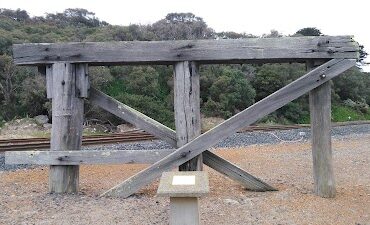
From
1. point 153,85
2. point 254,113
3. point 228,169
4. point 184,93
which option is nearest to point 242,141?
point 228,169

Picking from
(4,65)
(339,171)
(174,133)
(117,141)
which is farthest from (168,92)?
(174,133)

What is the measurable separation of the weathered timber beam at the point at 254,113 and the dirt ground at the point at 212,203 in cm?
65

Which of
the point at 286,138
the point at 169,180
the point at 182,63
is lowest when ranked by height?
the point at 286,138

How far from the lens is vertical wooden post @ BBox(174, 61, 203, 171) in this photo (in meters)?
6.39

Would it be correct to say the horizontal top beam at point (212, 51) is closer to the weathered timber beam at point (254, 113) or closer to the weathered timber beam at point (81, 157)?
the weathered timber beam at point (254, 113)

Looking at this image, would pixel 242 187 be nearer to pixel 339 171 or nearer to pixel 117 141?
pixel 339 171

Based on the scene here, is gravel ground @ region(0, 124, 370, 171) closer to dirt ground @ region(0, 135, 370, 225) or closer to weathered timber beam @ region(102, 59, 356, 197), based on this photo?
dirt ground @ region(0, 135, 370, 225)

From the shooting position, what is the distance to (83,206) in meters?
6.00

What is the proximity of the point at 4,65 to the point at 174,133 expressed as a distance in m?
22.6

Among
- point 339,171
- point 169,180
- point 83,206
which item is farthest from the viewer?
point 339,171

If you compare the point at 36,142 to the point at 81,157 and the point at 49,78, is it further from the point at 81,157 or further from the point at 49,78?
the point at 81,157

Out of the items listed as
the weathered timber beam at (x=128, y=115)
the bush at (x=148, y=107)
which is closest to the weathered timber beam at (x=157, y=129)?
the weathered timber beam at (x=128, y=115)

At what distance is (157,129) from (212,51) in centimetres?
151

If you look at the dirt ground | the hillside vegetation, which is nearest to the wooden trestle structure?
the dirt ground
